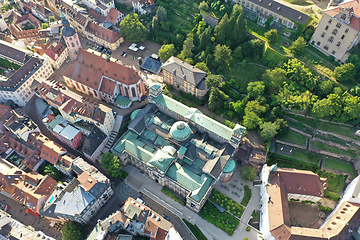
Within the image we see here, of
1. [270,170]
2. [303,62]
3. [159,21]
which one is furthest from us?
[159,21]

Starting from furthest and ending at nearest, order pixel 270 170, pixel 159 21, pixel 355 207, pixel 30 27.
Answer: pixel 30 27 → pixel 159 21 → pixel 270 170 → pixel 355 207

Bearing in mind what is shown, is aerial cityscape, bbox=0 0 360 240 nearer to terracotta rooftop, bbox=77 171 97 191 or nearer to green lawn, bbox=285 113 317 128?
terracotta rooftop, bbox=77 171 97 191

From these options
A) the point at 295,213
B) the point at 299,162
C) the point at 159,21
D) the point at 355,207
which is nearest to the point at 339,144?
the point at 299,162

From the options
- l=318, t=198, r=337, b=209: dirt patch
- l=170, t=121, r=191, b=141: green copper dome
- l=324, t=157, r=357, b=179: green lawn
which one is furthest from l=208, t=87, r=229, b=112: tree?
l=318, t=198, r=337, b=209: dirt patch

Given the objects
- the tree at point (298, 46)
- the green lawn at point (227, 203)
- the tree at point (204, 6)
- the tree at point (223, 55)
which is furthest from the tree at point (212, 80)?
the green lawn at point (227, 203)

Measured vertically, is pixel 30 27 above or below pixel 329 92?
below

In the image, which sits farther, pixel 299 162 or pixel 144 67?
pixel 144 67

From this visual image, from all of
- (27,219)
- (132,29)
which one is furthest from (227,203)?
(132,29)

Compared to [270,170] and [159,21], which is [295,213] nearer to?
[270,170]
